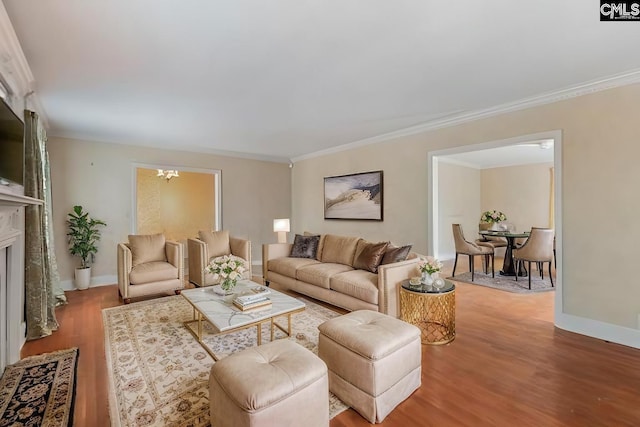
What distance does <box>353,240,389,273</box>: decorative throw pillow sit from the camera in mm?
3565

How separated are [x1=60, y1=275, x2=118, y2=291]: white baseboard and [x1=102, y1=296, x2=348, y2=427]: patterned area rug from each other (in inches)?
63.5

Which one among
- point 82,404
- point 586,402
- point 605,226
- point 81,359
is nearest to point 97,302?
point 81,359

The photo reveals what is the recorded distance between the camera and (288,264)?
4.29 m

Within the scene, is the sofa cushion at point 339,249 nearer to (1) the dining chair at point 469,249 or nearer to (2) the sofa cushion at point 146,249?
(1) the dining chair at point 469,249

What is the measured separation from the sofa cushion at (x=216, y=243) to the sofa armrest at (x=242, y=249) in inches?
3.9

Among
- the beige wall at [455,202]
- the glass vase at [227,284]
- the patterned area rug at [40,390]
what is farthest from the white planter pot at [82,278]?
the beige wall at [455,202]

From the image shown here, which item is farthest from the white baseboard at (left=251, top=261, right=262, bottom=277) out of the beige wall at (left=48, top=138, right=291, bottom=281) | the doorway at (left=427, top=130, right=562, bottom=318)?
the doorway at (left=427, top=130, right=562, bottom=318)

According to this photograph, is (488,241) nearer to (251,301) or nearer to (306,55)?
(251,301)

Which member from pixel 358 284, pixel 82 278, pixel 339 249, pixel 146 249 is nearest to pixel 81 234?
pixel 82 278

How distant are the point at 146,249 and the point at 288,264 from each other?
2159 millimetres

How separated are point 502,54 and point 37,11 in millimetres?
3319

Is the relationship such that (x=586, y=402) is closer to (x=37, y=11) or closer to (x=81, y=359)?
(x=81, y=359)

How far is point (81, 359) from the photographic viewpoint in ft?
8.16

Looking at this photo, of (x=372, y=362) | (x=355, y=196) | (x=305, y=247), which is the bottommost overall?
(x=372, y=362)
